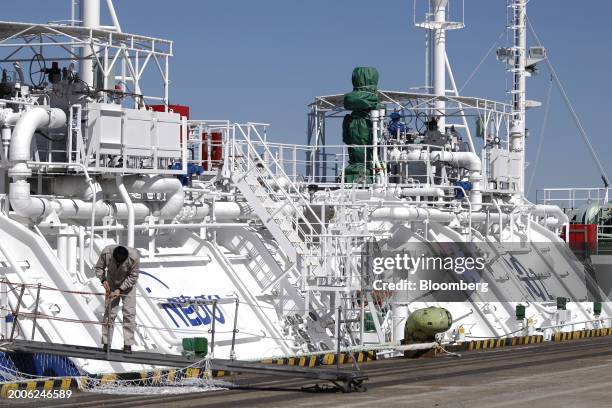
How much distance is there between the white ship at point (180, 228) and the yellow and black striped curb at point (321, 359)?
1.18 metres

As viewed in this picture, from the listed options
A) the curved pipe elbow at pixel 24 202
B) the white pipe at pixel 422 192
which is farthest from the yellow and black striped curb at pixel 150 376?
the white pipe at pixel 422 192

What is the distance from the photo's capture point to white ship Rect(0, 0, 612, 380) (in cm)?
2083

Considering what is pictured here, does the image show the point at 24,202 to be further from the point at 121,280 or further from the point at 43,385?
the point at 43,385

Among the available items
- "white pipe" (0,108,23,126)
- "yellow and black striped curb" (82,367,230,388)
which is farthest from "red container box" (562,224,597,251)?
"yellow and black striped curb" (82,367,230,388)

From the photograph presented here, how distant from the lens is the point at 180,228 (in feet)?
81.1

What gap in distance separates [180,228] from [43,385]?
26.4 ft

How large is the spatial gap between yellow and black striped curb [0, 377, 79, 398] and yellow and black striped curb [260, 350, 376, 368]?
4589mm

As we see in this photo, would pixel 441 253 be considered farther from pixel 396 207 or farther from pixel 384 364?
pixel 384 364

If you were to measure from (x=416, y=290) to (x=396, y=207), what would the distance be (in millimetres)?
2672

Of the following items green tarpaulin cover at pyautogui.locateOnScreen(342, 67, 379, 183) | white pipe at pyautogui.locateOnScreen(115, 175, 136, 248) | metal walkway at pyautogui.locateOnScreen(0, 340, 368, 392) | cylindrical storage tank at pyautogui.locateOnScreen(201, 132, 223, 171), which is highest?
green tarpaulin cover at pyautogui.locateOnScreen(342, 67, 379, 183)

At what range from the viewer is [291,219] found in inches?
1030

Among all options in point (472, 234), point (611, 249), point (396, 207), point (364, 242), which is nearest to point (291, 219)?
point (364, 242)

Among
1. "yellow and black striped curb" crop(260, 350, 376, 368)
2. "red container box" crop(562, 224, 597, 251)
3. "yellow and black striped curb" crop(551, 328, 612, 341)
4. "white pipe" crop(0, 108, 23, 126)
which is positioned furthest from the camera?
"red container box" crop(562, 224, 597, 251)

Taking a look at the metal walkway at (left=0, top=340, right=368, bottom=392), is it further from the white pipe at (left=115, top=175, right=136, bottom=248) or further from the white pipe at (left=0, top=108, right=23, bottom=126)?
the white pipe at (left=0, top=108, right=23, bottom=126)
